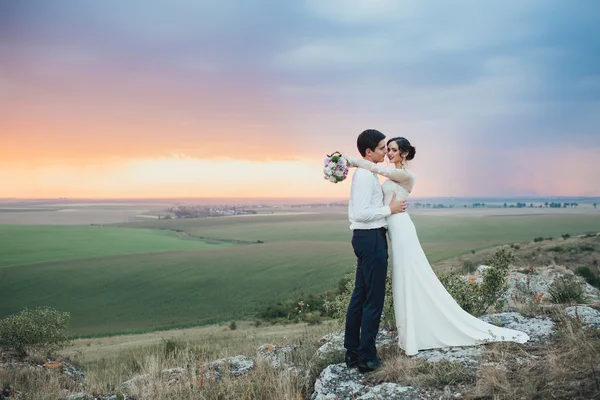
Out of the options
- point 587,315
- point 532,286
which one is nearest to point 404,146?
point 587,315

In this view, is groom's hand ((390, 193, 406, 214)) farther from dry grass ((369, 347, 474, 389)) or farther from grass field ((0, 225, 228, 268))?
grass field ((0, 225, 228, 268))

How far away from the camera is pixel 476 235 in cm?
9894

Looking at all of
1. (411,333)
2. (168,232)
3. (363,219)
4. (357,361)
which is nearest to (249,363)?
(357,361)

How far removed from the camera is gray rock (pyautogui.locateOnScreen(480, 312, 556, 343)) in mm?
6832

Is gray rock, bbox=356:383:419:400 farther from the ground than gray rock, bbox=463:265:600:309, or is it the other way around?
gray rock, bbox=356:383:419:400

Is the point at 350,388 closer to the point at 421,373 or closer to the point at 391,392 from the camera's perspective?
the point at 391,392

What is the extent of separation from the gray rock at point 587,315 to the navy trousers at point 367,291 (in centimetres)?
345

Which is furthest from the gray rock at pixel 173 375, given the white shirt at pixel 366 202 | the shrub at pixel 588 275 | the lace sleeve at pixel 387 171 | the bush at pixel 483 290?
the shrub at pixel 588 275

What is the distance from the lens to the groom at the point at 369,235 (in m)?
5.79

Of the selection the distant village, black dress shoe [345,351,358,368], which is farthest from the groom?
the distant village

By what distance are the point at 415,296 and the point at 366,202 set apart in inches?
67.7

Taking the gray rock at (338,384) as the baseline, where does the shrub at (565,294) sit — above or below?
above

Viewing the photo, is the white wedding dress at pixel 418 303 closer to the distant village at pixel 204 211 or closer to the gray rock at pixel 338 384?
the gray rock at pixel 338 384

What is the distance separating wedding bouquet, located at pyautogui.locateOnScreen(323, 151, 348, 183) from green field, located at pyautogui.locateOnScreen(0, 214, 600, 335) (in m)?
32.3
